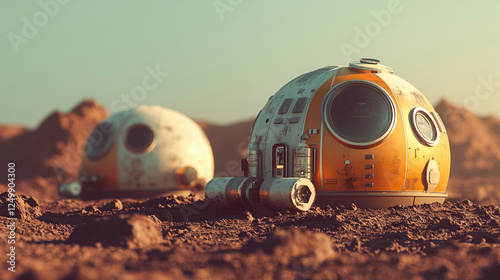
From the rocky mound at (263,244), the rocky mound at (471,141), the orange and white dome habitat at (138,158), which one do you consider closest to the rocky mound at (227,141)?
the rocky mound at (471,141)

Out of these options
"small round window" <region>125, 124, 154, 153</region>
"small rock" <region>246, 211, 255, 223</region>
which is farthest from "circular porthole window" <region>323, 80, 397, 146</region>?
"small round window" <region>125, 124, 154, 153</region>

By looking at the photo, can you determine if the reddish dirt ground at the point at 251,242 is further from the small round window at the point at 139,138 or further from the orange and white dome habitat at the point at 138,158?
the small round window at the point at 139,138

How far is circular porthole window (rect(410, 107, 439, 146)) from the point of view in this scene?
16047mm

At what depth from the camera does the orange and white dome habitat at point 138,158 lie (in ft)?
84.3

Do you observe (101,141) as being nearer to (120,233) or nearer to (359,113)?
(359,113)

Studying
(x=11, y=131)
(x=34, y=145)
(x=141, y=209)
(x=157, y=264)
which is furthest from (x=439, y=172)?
(x=11, y=131)

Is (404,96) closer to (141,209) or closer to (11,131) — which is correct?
(141,209)

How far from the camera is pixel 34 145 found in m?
64.9

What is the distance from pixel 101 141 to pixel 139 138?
182 centimetres

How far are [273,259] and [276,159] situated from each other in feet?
28.0

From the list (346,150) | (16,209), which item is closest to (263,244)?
(346,150)

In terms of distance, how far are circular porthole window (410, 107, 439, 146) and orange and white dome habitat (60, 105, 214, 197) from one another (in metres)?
12.6

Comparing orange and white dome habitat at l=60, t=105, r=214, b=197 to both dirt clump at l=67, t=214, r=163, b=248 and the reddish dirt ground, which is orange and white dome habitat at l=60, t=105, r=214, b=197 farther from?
dirt clump at l=67, t=214, r=163, b=248

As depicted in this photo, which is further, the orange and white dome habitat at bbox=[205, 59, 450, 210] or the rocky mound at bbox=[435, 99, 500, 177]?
the rocky mound at bbox=[435, 99, 500, 177]
